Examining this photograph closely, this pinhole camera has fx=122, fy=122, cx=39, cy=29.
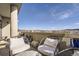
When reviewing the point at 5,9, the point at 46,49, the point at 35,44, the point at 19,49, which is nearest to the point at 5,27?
the point at 5,9

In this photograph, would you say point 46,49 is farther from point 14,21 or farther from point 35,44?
point 14,21

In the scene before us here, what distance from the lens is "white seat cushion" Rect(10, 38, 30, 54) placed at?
2.83 metres

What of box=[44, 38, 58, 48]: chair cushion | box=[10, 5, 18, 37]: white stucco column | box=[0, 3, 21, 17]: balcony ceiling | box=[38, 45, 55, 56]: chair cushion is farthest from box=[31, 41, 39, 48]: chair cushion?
box=[0, 3, 21, 17]: balcony ceiling

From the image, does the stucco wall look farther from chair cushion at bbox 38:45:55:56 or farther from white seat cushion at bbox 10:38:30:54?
chair cushion at bbox 38:45:55:56

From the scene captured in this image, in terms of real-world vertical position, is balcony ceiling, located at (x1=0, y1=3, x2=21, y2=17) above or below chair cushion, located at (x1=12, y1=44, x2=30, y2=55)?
above

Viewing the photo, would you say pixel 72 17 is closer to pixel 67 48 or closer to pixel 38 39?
pixel 67 48

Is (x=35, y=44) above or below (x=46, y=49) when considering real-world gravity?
above

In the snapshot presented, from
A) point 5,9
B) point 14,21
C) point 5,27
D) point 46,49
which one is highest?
point 5,9

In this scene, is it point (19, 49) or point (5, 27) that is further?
point (19, 49)

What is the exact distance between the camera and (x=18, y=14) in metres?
2.84

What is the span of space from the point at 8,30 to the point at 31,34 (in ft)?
1.74

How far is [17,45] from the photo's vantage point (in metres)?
2.83

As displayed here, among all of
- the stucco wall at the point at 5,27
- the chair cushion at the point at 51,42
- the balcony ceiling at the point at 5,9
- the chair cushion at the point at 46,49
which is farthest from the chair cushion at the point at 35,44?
the balcony ceiling at the point at 5,9

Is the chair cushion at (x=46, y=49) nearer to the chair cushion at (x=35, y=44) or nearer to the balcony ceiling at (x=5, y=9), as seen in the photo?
the chair cushion at (x=35, y=44)
